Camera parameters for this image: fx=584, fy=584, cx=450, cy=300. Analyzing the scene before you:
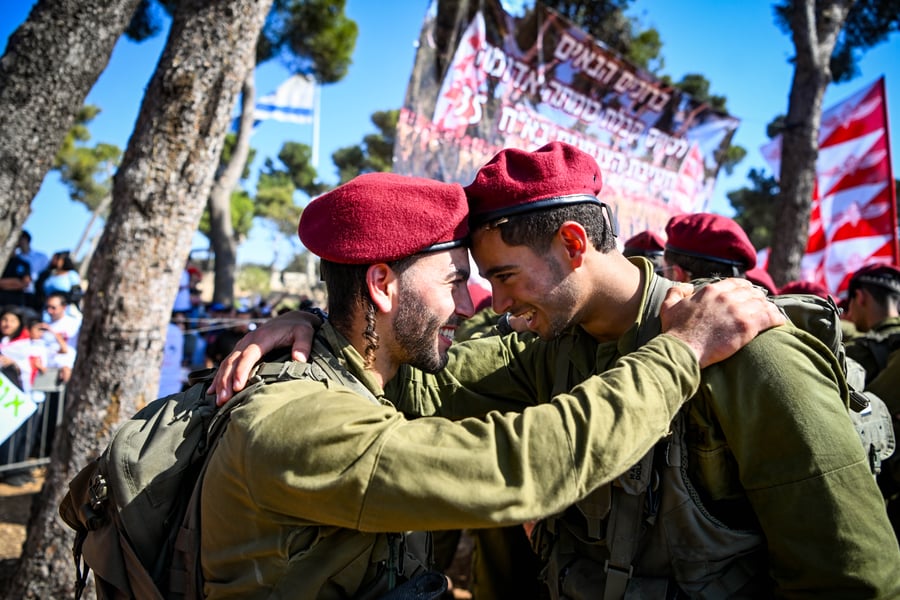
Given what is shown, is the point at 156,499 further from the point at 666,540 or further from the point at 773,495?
the point at 773,495

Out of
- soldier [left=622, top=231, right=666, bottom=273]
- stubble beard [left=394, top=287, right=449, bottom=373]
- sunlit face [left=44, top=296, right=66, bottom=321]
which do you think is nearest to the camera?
stubble beard [left=394, top=287, right=449, bottom=373]

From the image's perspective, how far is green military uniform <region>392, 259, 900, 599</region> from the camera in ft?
5.02

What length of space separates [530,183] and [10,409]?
3.43 meters

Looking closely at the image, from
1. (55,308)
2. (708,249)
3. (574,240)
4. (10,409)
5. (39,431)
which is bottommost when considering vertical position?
(39,431)

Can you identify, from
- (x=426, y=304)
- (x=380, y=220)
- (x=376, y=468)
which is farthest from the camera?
(x=426, y=304)

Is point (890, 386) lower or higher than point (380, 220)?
lower

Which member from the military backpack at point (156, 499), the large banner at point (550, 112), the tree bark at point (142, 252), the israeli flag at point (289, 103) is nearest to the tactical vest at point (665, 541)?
the military backpack at point (156, 499)

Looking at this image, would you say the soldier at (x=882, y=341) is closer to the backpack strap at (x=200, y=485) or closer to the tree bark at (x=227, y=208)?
the backpack strap at (x=200, y=485)

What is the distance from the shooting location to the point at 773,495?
158cm

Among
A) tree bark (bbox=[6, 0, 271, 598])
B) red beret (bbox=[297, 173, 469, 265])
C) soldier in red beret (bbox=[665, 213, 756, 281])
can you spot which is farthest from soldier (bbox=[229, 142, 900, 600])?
tree bark (bbox=[6, 0, 271, 598])

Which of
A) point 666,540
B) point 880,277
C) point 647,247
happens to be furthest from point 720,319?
point 880,277

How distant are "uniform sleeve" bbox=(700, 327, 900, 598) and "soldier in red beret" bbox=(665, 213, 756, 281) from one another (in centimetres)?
150

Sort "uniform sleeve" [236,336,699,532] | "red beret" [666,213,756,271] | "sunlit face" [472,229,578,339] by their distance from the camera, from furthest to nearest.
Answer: "red beret" [666,213,756,271], "sunlit face" [472,229,578,339], "uniform sleeve" [236,336,699,532]

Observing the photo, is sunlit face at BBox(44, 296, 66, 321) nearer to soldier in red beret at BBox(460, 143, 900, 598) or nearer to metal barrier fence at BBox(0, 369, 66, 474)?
metal barrier fence at BBox(0, 369, 66, 474)
